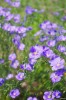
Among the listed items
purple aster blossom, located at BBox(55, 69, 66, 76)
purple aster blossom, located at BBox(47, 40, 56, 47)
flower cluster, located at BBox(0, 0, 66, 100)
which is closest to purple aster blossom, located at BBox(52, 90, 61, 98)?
flower cluster, located at BBox(0, 0, 66, 100)

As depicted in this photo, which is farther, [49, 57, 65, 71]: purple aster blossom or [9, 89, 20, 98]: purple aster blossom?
[9, 89, 20, 98]: purple aster blossom

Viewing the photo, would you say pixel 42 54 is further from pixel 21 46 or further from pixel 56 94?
pixel 21 46

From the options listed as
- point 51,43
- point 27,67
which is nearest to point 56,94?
point 27,67

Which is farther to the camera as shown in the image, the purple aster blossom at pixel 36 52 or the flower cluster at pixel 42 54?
the purple aster blossom at pixel 36 52

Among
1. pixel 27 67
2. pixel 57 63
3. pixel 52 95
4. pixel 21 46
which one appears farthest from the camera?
pixel 21 46

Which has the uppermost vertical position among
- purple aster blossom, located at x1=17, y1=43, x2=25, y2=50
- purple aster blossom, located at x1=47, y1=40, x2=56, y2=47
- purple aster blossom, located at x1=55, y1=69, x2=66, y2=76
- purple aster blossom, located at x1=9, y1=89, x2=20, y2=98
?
purple aster blossom, located at x1=17, y1=43, x2=25, y2=50

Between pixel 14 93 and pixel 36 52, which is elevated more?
pixel 36 52

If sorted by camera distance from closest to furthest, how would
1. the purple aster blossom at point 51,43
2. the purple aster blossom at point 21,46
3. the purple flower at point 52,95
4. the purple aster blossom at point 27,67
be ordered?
the purple flower at point 52,95, the purple aster blossom at point 27,67, the purple aster blossom at point 51,43, the purple aster blossom at point 21,46

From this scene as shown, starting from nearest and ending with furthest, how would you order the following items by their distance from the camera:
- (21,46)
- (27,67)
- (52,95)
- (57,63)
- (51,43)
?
1. (57,63)
2. (52,95)
3. (27,67)
4. (51,43)
5. (21,46)

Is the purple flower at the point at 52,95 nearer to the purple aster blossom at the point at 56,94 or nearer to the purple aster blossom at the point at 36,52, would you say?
the purple aster blossom at the point at 56,94

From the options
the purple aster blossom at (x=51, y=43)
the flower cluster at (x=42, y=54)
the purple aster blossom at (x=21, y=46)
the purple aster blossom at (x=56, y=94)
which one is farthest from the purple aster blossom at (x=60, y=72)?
the purple aster blossom at (x=21, y=46)

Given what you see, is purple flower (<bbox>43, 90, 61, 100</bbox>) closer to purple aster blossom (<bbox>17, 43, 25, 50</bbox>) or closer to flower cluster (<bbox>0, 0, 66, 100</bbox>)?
flower cluster (<bbox>0, 0, 66, 100</bbox>)

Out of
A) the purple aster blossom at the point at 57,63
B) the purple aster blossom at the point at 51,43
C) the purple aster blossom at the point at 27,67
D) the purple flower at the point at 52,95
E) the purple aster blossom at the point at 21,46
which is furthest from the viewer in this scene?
the purple aster blossom at the point at 21,46
